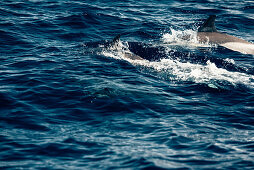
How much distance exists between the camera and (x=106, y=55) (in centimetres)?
1822

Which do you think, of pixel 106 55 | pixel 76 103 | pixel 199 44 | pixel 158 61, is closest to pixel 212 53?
pixel 199 44

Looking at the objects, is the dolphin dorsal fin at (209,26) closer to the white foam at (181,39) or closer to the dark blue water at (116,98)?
the white foam at (181,39)

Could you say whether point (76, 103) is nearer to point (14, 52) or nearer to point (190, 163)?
point (190, 163)

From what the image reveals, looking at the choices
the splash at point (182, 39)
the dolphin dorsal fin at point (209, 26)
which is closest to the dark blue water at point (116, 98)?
the splash at point (182, 39)

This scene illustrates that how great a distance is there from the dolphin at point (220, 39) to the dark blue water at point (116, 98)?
53 centimetres

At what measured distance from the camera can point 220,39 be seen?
2109 cm

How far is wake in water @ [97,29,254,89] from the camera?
15.5 meters

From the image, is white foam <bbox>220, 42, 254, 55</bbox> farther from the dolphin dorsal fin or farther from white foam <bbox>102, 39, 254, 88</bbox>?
white foam <bbox>102, 39, 254, 88</bbox>

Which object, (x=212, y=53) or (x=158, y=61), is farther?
(x=212, y=53)

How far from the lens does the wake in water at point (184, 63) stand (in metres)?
15.5

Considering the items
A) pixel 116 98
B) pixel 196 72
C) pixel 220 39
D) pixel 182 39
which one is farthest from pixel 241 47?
pixel 116 98

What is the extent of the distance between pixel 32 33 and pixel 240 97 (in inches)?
479

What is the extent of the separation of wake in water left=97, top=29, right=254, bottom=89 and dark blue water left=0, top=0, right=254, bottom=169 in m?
0.05

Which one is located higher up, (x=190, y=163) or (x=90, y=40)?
(x=90, y=40)
